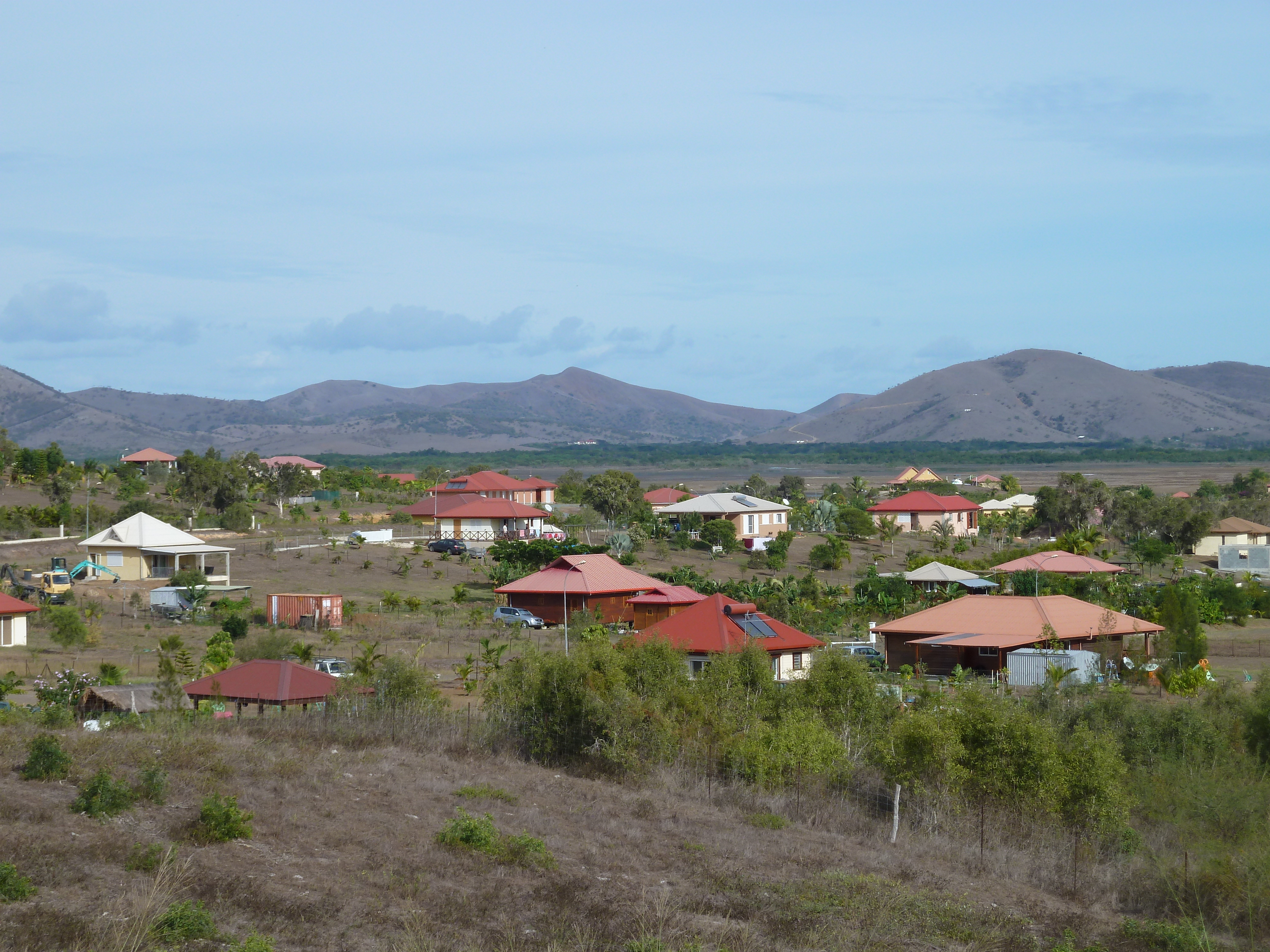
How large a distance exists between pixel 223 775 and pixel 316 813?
1.96m

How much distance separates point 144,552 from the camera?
55.1m

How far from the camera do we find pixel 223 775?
19031 mm

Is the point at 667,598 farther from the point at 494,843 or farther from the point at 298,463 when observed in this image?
the point at 298,463

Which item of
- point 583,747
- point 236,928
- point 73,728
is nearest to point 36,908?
point 236,928

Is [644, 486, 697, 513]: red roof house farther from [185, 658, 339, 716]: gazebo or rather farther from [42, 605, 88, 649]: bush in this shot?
[185, 658, 339, 716]: gazebo

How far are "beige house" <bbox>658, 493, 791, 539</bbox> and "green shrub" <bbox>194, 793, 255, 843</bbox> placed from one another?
62.7m

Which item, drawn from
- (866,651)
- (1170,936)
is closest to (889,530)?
(866,651)

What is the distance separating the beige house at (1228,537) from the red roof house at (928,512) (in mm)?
17040

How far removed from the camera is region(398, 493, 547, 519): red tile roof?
257 feet

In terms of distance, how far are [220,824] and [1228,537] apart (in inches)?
2779

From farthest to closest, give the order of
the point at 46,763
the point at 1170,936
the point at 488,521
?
the point at 488,521 < the point at 46,763 < the point at 1170,936

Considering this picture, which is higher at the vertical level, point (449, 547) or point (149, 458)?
point (149, 458)

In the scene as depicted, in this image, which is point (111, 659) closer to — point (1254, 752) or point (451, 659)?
point (451, 659)

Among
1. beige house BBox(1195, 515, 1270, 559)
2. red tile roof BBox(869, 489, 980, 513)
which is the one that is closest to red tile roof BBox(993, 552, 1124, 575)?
beige house BBox(1195, 515, 1270, 559)
